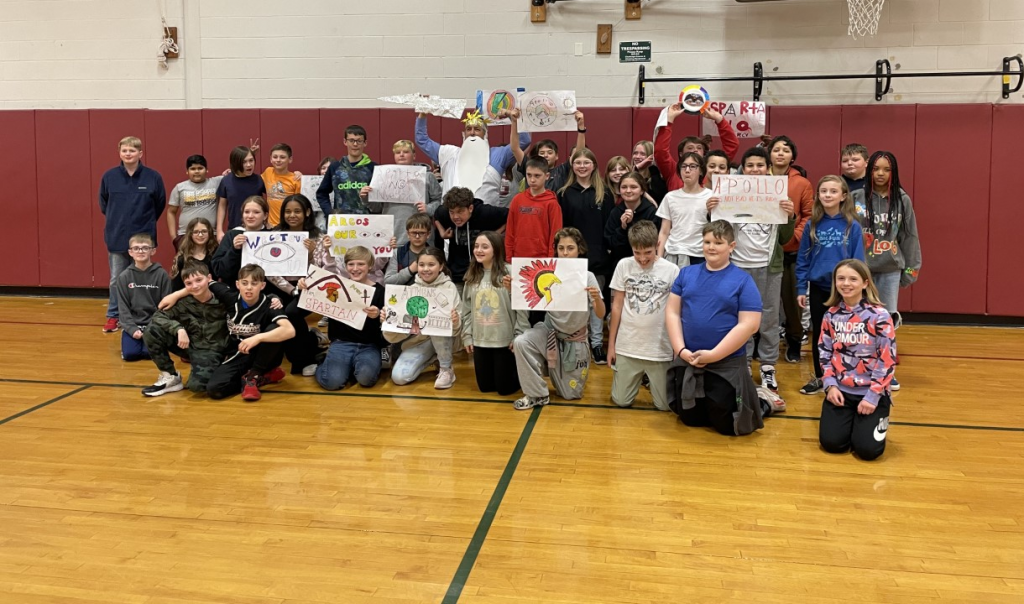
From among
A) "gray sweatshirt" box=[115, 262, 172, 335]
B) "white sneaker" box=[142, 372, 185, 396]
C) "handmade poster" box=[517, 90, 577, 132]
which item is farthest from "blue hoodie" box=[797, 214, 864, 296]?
"gray sweatshirt" box=[115, 262, 172, 335]

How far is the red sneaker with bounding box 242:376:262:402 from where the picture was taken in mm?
5086

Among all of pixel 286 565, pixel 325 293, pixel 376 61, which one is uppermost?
pixel 376 61

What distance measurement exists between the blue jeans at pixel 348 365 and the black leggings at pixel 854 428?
117 inches

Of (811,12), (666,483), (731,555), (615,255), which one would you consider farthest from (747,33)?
(731,555)

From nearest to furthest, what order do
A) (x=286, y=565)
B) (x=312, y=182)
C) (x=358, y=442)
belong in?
1. (x=286, y=565)
2. (x=358, y=442)
3. (x=312, y=182)

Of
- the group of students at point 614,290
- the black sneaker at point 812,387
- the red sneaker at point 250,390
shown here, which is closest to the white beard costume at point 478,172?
the group of students at point 614,290

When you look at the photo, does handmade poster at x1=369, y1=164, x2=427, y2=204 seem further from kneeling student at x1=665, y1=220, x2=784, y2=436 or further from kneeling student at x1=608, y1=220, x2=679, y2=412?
kneeling student at x1=665, y1=220, x2=784, y2=436

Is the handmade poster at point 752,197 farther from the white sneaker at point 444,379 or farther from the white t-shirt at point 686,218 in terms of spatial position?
the white sneaker at point 444,379

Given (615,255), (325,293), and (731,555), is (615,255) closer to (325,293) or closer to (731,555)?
(325,293)

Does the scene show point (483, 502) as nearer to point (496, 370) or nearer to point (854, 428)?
point (496, 370)

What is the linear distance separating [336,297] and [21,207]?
5858mm

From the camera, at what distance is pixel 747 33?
7859 mm

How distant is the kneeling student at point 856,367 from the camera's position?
4.00 meters

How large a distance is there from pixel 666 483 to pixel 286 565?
5.87 ft
